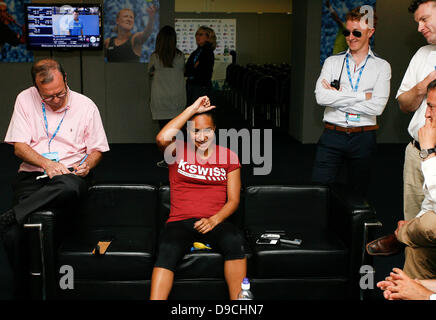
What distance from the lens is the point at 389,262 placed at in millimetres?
3717

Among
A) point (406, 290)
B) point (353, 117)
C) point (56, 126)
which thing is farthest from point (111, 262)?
point (353, 117)

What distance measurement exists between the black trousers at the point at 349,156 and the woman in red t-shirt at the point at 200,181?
0.80 m

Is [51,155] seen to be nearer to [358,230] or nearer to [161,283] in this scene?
[161,283]

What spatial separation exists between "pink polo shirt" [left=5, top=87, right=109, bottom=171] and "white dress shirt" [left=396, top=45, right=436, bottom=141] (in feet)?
6.54

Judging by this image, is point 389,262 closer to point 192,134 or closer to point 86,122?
point 192,134

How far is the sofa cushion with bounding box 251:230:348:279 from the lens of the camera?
9.71ft

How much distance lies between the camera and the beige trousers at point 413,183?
9.71ft

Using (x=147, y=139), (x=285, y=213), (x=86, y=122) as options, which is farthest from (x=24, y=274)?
(x=147, y=139)

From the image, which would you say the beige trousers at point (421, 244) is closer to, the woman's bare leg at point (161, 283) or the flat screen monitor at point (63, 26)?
the woman's bare leg at point (161, 283)

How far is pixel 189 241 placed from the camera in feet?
9.73

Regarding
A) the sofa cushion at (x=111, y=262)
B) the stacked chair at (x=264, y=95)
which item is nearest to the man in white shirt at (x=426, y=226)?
the sofa cushion at (x=111, y=262)

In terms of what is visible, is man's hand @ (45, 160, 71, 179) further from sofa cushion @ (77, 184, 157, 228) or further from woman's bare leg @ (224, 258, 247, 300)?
woman's bare leg @ (224, 258, 247, 300)
